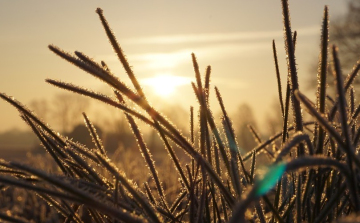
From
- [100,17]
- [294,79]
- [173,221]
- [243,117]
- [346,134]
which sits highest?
[243,117]

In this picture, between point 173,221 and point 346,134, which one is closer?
point 346,134

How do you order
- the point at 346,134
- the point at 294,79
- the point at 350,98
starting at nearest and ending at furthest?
the point at 346,134
the point at 294,79
the point at 350,98

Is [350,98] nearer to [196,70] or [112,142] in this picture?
[196,70]

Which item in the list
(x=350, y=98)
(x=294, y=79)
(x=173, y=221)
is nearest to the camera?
(x=294, y=79)

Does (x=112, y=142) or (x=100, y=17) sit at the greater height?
(x=112, y=142)

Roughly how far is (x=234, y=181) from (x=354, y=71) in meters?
0.49

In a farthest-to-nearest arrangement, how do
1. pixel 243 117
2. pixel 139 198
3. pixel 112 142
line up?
pixel 243 117 → pixel 112 142 → pixel 139 198

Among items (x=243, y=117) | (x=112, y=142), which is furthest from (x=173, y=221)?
(x=243, y=117)

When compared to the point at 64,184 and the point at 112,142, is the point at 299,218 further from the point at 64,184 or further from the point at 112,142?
the point at 112,142

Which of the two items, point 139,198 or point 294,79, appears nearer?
point 139,198

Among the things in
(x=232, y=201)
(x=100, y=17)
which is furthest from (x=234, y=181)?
(x=100, y=17)

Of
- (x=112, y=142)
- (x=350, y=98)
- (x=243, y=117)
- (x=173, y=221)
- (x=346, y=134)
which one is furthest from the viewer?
(x=243, y=117)

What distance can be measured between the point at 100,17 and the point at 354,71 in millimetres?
659

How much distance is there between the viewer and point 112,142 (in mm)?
29969
